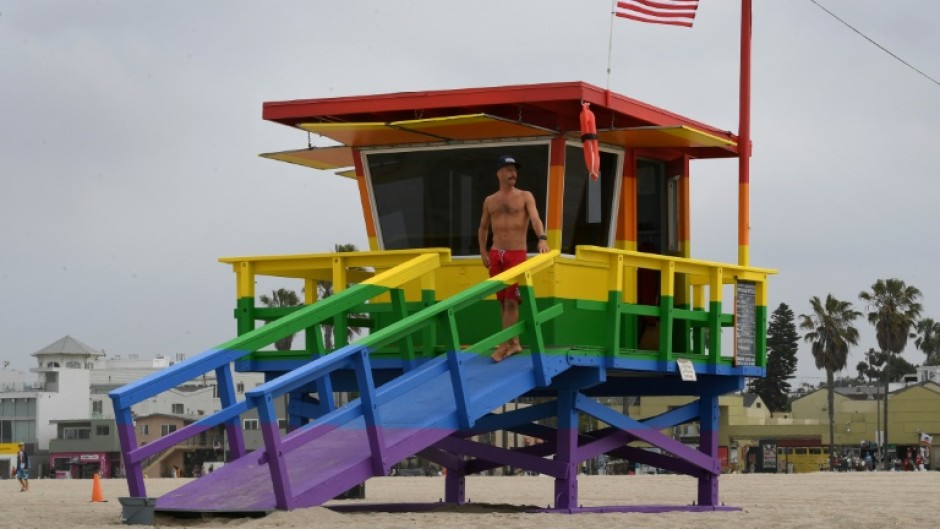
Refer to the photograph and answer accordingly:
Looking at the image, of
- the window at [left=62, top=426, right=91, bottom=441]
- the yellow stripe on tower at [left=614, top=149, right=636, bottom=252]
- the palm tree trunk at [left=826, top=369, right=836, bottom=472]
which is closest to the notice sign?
the yellow stripe on tower at [left=614, top=149, right=636, bottom=252]

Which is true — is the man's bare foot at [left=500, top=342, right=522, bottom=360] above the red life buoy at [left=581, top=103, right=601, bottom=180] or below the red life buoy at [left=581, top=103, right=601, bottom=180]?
below

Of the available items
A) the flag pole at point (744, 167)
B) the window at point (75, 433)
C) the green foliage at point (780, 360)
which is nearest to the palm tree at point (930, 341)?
the green foliage at point (780, 360)

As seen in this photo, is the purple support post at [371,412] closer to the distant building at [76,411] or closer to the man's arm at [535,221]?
the man's arm at [535,221]

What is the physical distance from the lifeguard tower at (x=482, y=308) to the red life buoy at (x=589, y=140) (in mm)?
205

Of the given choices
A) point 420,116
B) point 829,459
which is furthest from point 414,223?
point 829,459

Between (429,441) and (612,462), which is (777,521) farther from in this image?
(612,462)

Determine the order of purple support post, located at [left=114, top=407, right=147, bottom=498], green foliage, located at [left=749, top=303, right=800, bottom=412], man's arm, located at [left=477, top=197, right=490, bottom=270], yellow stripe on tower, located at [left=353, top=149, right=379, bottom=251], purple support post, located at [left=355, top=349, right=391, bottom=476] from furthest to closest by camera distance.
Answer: green foliage, located at [left=749, top=303, right=800, bottom=412]
yellow stripe on tower, located at [left=353, top=149, right=379, bottom=251]
man's arm, located at [left=477, top=197, right=490, bottom=270]
purple support post, located at [left=114, top=407, right=147, bottom=498]
purple support post, located at [left=355, top=349, right=391, bottom=476]

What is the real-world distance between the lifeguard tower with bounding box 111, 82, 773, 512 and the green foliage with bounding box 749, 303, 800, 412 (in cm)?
10386

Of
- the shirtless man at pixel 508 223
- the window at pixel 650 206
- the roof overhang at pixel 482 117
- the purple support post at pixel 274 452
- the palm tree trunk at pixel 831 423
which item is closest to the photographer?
the purple support post at pixel 274 452

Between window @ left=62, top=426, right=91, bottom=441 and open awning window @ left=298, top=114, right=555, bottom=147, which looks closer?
open awning window @ left=298, top=114, right=555, bottom=147

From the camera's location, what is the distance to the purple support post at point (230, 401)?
14.8 meters

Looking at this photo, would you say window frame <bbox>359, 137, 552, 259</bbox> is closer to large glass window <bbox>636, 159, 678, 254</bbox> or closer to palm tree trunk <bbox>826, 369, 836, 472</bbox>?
large glass window <bbox>636, 159, 678, 254</bbox>

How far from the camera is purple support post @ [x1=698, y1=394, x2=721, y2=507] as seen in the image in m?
18.9

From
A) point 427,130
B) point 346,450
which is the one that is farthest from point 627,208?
point 346,450
